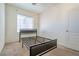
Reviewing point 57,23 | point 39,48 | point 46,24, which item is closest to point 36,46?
point 39,48

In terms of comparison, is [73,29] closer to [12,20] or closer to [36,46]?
[36,46]

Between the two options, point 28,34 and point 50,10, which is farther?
point 50,10

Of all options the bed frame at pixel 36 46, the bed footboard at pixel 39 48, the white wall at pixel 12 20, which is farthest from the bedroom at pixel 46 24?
the bed footboard at pixel 39 48

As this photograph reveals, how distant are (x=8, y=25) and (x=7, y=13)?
0.39 metres

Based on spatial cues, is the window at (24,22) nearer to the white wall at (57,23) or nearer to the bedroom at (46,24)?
the bedroom at (46,24)

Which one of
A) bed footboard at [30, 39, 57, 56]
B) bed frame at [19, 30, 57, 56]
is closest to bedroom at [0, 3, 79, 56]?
bed frame at [19, 30, 57, 56]

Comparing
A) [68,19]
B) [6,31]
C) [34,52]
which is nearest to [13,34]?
[6,31]

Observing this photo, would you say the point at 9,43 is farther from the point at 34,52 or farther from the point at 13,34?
the point at 34,52

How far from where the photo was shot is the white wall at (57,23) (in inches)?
108

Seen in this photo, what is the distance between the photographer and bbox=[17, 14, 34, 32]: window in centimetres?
235

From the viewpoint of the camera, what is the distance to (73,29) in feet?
9.32

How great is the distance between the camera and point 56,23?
309cm

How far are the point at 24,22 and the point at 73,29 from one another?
64.5 inches

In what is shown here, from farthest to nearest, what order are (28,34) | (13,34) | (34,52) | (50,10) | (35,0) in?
1. (50,10)
2. (13,34)
3. (28,34)
4. (34,52)
5. (35,0)
